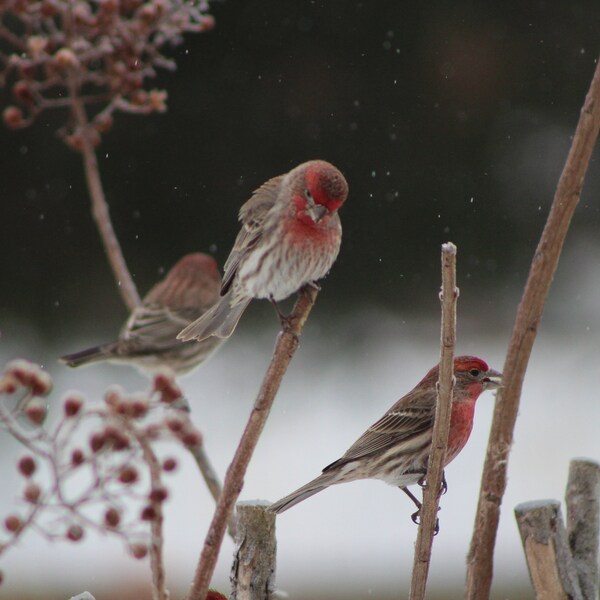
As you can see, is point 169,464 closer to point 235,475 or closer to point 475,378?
point 235,475

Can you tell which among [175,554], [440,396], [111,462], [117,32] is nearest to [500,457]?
[440,396]

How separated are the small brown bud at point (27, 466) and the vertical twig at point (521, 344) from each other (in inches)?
25.4

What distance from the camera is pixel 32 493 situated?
135cm

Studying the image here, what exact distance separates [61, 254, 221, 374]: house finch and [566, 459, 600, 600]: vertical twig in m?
1.54

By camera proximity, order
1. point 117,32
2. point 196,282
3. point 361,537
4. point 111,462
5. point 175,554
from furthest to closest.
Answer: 1. point 361,537
2. point 175,554
3. point 196,282
4. point 117,32
5. point 111,462

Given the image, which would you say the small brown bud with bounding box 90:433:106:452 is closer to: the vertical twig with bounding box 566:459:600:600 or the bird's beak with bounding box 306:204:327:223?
the bird's beak with bounding box 306:204:327:223

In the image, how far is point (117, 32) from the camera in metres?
2.05

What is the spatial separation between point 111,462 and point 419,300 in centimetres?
431

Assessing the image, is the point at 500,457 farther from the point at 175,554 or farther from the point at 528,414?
the point at 528,414

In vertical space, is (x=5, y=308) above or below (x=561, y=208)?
above

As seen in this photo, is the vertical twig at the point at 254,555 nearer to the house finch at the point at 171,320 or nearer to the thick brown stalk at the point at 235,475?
the thick brown stalk at the point at 235,475

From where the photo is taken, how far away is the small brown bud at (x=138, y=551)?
1438 mm

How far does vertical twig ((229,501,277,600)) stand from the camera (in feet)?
4.80

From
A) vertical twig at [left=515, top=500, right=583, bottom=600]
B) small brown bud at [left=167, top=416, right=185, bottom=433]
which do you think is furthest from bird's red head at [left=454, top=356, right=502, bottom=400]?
small brown bud at [left=167, top=416, right=185, bottom=433]
